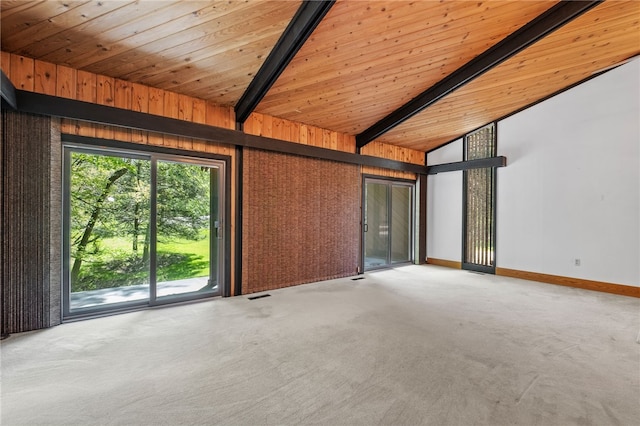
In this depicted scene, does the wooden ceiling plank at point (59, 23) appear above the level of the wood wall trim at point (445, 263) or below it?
above

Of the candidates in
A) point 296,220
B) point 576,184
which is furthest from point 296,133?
point 576,184

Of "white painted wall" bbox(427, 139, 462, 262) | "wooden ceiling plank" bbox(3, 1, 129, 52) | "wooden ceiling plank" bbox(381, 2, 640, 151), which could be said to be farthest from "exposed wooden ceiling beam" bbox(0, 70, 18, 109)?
"white painted wall" bbox(427, 139, 462, 262)

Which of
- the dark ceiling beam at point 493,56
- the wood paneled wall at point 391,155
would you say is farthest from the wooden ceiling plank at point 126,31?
the wood paneled wall at point 391,155

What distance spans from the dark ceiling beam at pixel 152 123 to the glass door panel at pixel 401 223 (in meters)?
2.16

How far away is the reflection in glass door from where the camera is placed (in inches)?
253

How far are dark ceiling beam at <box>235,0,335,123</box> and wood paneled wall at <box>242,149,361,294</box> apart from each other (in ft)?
2.86

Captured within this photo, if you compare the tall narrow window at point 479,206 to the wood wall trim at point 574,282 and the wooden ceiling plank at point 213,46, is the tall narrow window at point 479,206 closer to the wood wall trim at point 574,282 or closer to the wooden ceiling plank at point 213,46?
the wood wall trim at point 574,282

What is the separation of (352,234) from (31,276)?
4.68 metres

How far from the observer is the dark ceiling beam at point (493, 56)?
3.29 meters

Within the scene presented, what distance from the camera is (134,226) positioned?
12.5 feet

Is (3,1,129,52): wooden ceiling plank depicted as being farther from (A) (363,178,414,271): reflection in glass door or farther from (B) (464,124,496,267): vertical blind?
(B) (464,124,496,267): vertical blind

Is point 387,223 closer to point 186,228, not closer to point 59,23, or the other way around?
point 186,228

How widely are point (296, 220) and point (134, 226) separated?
2393mm

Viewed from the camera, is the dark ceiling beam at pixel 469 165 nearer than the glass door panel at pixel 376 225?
Yes
